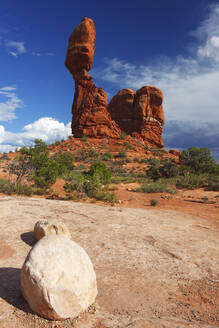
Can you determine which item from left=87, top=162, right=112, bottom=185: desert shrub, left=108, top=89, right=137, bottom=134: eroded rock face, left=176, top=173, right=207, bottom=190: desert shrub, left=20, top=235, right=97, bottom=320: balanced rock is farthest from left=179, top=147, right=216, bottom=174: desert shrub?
left=108, top=89, right=137, bottom=134: eroded rock face

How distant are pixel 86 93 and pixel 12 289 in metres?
40.1

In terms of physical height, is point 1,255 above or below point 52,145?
below

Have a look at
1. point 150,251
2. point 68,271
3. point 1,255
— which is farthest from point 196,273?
point 1,255

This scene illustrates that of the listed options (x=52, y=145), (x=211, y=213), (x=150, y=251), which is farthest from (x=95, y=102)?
(x=150, y=251)

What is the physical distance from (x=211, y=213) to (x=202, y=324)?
710 centimetres

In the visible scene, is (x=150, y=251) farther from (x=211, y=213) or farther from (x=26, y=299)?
(x=211, y=213)

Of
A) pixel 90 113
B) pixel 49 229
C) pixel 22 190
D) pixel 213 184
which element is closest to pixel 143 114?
pixel 90 113

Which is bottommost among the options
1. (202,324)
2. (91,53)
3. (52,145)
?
(202,324)

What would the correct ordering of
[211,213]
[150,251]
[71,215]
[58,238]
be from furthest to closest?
1. [211,213]
2. [71,215]
3. [150,251]
4. [58,238]

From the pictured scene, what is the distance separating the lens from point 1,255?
4.05 meters

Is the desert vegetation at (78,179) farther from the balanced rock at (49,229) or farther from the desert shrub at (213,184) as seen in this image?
→ the balanced rock at (49,229)

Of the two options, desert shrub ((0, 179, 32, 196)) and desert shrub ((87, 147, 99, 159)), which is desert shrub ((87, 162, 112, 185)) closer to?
desert shrub ((0, 179, 32, 196))

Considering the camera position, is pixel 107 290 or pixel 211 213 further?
pixel 211 213

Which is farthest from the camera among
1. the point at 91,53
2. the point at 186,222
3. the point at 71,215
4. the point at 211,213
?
the point at 91,53
